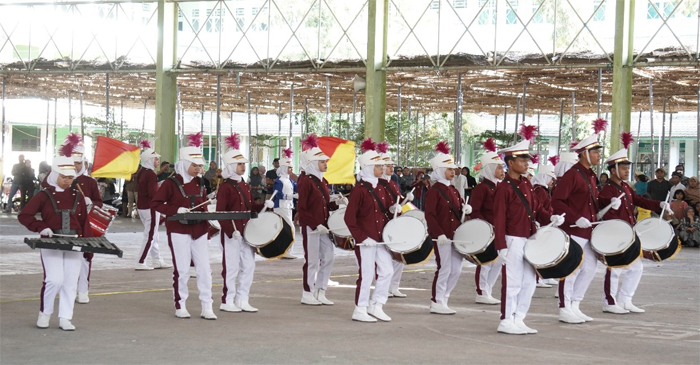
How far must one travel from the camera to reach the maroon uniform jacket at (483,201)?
1140 cm

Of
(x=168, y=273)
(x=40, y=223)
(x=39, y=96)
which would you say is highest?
(x=39, y=96)

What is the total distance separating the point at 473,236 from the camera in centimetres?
1068

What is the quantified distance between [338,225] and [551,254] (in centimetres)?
330

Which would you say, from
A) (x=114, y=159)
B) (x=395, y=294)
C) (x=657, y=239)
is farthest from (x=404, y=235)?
(x=114, y=159)

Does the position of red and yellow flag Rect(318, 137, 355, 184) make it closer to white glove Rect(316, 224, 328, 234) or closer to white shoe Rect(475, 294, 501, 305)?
white shoe Rect(475, 294, 501, 305)

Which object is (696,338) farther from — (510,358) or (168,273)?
(168,273)

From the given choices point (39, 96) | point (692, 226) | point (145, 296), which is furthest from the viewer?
point (39, 96)

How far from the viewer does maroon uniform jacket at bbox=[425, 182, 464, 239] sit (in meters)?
11.1

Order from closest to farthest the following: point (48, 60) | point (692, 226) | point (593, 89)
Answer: point (692, 226) < point (48, 60) < point (593, 89)

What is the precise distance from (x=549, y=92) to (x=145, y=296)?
76.2 feet

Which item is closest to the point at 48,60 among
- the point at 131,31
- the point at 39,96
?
the point at 131,31

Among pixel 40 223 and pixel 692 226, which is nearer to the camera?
pixel 40 223

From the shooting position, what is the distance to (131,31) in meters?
27.7

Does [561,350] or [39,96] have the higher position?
[39,96]
